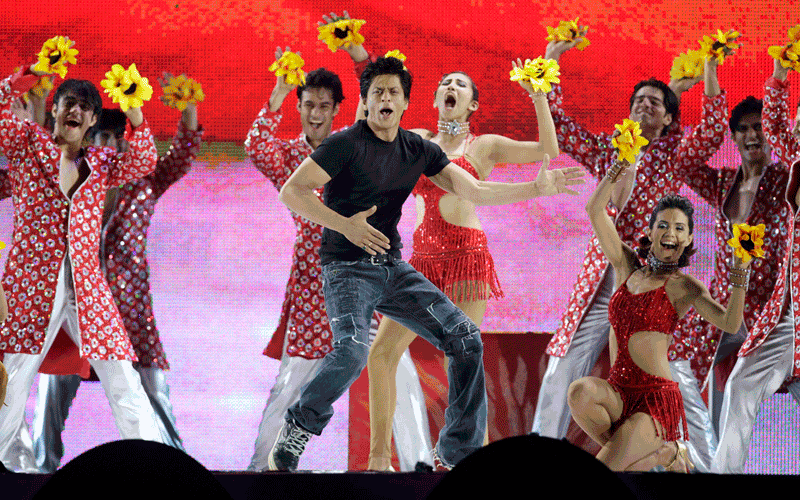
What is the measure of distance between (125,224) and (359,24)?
1603 mm

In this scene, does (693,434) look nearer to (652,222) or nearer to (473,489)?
(652,222)

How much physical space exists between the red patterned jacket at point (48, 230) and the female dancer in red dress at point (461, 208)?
4.74 feet

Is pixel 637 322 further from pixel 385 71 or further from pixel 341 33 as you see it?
pixel 341 33

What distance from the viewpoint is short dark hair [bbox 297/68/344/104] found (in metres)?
4.45

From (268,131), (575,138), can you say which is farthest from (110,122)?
(575,138)

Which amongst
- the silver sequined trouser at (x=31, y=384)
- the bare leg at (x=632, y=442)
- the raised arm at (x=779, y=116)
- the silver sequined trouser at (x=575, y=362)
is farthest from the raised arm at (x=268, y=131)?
the raised arm at (x=779, y=116)

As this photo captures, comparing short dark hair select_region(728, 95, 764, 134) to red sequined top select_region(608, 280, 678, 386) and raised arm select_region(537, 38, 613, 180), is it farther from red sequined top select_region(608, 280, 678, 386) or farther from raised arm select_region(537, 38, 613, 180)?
red sequined top select_region(608, 280, 678, 386)

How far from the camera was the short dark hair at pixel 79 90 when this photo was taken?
4.40 metres

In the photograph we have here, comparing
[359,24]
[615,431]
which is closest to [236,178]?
[359,24]

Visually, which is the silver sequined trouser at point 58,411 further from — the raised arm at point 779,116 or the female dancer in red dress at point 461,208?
the raised arm at point 779,116

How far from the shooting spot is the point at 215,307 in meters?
4.55

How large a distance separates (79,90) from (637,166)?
285 centimetres

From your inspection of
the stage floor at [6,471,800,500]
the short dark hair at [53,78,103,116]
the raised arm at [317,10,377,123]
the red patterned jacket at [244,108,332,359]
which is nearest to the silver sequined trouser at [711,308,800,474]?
the red patterned jacket at [244,108,332,359]

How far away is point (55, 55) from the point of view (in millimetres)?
4336
